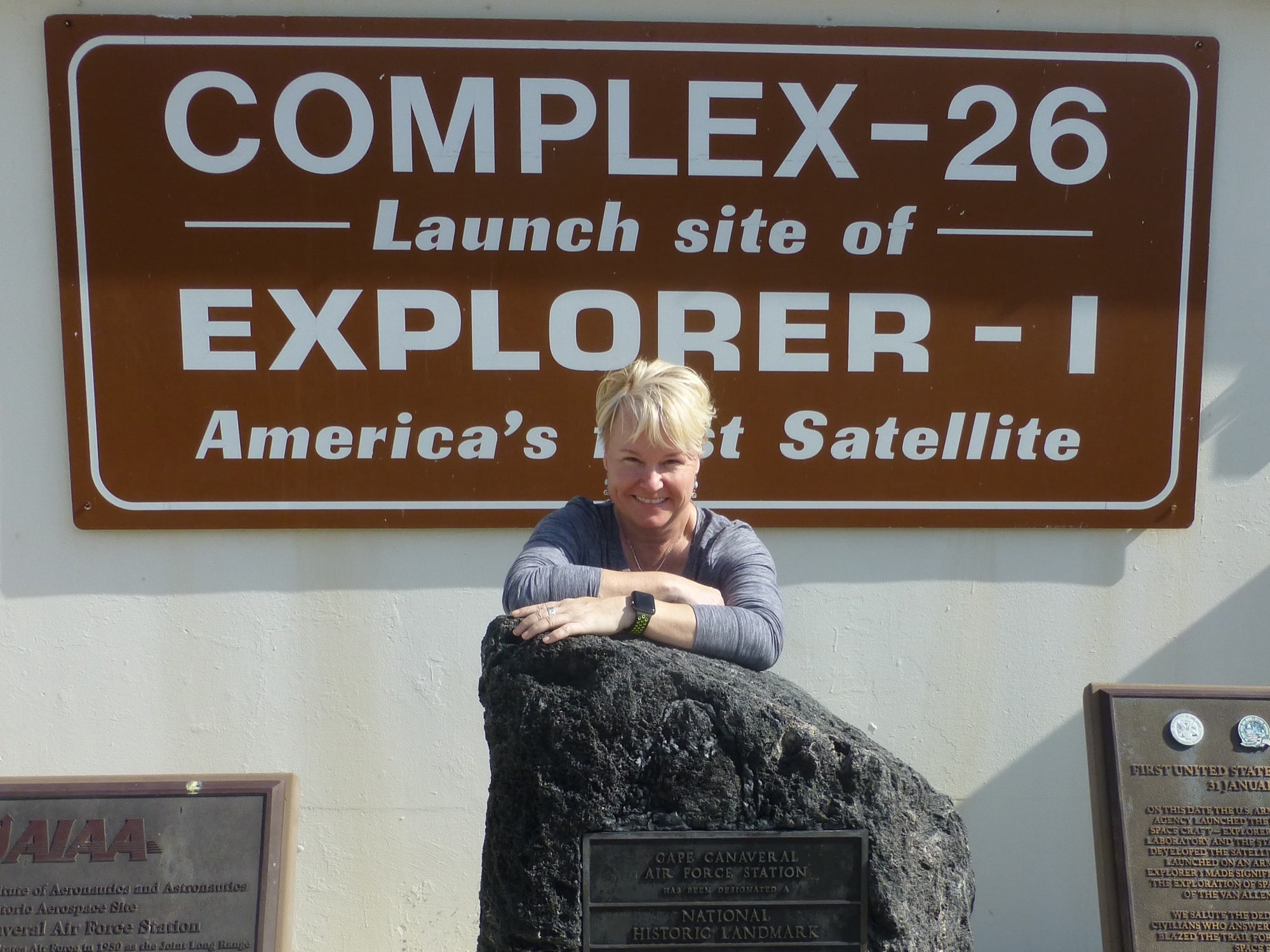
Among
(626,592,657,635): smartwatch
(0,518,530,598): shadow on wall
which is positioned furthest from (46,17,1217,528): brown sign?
(626,592,657,635): smartwatch

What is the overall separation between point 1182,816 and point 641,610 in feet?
4.84

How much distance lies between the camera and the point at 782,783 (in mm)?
2053

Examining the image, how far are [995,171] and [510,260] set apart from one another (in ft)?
5.03

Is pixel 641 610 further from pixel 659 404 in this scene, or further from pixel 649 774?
pixel 659 404

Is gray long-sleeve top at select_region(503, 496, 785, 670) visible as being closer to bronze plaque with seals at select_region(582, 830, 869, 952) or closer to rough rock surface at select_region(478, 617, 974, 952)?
rough rock surface at select_region(478, 617, 974, 952)

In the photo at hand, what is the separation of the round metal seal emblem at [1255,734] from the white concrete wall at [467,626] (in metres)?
0.96

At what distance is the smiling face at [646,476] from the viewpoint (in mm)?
2254

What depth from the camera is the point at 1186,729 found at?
103 inches

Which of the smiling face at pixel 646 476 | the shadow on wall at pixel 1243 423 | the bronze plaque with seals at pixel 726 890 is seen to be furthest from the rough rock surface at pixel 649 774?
the shadow on wall at pixel 1243 423

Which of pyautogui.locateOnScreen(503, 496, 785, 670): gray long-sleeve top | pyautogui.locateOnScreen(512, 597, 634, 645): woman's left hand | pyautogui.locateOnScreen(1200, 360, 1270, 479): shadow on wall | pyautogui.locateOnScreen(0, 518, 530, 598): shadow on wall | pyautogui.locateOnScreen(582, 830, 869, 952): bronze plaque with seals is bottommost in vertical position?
pyautogui.locateOnScreen(582, 830, 869, 952): bronze plaque with seals

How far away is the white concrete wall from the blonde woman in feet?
3.63

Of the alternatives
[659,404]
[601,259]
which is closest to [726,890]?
[659,404]

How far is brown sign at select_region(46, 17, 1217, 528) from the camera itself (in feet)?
10.8

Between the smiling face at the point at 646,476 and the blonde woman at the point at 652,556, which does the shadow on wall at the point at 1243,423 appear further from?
the smiling face at the point at 646,476
